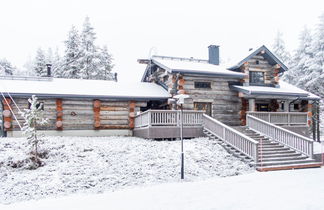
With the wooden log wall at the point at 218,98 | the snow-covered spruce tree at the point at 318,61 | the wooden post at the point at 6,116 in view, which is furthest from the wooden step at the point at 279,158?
the snow-covered spruce tree at the point at 318,61

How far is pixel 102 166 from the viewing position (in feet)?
38.8

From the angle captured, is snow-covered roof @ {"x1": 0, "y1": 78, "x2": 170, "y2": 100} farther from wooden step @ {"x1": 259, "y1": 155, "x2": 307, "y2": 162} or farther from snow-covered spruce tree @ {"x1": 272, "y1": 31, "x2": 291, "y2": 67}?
snow-covered spruce tree @ {"x1": 272, "y1": 31, "x2": 291, "y2": 67}

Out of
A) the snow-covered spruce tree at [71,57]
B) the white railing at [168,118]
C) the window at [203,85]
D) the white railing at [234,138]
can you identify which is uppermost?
the snow-covered spruce tree at [71,57]

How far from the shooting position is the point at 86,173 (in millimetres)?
11109

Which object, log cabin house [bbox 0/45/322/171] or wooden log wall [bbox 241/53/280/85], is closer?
log cabin house [bbox 0/45/322/171]

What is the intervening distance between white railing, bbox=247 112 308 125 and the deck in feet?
14.1

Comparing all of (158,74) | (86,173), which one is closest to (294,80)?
(158,74)

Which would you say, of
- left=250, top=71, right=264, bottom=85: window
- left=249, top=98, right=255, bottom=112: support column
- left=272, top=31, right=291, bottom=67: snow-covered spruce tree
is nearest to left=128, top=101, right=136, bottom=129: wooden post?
left=249, top=98, right=255, bottom=112: support column

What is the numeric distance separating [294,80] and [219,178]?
1272 inches

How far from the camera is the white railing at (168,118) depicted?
1681cm

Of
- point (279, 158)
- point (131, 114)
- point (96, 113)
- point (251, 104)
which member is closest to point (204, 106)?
point (251, 104)

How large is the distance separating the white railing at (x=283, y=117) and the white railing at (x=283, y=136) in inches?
41.3

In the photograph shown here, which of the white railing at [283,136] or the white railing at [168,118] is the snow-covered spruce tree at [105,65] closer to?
the white railing at [168,118]

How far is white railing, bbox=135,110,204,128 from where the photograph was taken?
16812mm
